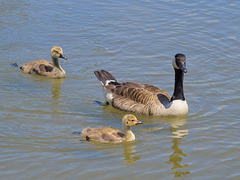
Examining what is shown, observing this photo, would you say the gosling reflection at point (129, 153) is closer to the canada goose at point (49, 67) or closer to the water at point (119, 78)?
the water at point (119, 78)

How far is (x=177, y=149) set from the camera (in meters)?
10.3

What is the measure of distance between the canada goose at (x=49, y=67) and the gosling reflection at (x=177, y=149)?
14.4 ft

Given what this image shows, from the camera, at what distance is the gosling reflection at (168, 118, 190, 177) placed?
9408 millimetres

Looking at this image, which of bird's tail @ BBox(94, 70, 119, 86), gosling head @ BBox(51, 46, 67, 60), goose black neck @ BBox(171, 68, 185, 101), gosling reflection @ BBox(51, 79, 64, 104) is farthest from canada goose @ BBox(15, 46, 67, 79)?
goose black neck @ BBox(171, 68, 185, 101)

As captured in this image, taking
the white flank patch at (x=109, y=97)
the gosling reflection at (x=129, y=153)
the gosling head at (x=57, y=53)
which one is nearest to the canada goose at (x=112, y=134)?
the gosling reflection at (x=129, y=153)

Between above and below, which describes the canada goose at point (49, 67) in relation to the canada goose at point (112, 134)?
above

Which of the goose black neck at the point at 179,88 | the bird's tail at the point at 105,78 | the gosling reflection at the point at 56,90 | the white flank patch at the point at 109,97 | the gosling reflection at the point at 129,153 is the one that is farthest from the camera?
the bird's tail at the point at 105,78

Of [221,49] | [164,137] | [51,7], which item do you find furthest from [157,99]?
[51,7]

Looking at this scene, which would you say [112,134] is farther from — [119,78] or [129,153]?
[119,78]

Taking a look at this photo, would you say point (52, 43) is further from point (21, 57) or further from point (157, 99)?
point (157, 99)

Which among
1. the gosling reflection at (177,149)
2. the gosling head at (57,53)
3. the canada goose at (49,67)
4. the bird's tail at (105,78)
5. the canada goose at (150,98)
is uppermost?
the gosling head at (57,53)

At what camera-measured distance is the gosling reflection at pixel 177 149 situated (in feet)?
30.9

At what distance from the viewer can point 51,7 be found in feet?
66.5

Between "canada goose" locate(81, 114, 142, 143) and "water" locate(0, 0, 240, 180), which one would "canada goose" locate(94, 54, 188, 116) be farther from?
"canada goose" locate(81, 114, 142, 143)
